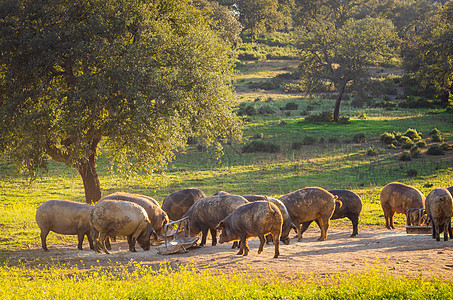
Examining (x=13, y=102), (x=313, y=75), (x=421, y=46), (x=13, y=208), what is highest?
(x=421, y=46)

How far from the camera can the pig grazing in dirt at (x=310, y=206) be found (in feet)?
52.3

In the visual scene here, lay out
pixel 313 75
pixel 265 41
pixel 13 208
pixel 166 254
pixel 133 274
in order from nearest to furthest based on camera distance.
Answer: pixel 133 274, pixel 166 254, pixel 13 208, pixel 313 75, pixel 265 41

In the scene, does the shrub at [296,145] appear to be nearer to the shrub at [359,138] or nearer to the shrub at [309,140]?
the shrub at [309,140]

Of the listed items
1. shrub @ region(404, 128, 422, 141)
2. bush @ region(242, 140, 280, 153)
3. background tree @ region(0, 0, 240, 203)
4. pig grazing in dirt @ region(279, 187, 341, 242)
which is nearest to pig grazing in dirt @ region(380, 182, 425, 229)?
pig grazing in dirt @ region(279, 187, 341, 242)

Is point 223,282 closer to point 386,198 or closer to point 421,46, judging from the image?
point 386,198

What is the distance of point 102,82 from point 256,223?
7983mm

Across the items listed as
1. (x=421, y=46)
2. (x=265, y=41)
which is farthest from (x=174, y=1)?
(x=265, y=41)

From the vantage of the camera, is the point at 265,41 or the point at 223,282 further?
the point at 265,41

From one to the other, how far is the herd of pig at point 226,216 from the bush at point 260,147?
65.0 feet

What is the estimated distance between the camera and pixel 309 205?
15.9m

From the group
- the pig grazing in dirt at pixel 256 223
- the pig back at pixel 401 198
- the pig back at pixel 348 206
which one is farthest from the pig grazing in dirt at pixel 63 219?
the pig back at pixel 401 198

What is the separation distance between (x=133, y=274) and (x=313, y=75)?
1655 inches

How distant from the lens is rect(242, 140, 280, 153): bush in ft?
123

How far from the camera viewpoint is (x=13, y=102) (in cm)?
1692
